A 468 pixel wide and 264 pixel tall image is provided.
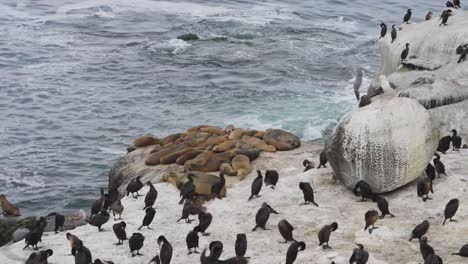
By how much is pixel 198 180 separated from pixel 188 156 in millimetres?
2173

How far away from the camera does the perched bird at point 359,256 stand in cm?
1175

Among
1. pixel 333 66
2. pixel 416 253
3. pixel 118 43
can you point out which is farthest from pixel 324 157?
pixel 118 43

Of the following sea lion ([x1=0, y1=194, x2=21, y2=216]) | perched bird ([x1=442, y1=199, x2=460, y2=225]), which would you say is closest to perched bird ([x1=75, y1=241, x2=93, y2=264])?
perched bird ([x1=442, y1=199, x2=460, y2=225])

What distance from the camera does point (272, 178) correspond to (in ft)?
53.9

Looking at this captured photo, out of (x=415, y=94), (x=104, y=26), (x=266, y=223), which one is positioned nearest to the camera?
(x=266, y=223)

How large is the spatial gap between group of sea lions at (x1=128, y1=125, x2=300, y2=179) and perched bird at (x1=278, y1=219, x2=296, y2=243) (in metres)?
4.34

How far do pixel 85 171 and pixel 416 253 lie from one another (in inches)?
604

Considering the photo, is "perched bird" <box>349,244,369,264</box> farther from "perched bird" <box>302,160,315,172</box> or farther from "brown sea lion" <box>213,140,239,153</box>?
"brown sea lion" <box>213,140,239,153</box>

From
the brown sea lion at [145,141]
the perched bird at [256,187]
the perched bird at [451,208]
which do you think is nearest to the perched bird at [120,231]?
the perched bird at [256,187]

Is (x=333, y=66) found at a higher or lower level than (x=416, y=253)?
lower

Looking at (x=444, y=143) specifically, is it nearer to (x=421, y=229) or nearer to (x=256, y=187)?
(x=256, y=187)

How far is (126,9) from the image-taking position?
51.1 meters

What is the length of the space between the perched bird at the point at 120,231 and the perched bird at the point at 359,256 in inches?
163

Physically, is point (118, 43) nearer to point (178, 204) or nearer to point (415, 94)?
point (415, 94)
